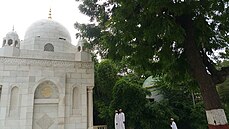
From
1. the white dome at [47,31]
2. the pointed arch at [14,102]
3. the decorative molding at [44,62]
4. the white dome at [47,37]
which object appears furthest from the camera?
the white dome at [47,31]

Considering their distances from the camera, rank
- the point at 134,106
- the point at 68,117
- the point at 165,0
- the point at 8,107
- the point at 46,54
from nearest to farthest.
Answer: the point at 165,0
the point at 8,107
the point at 68,117
the point at 46,54
the point at 134,106

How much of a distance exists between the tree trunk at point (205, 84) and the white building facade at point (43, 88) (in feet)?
20.5

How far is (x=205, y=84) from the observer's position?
5.69 metres

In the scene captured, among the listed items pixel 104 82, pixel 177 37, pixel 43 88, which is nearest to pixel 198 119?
pixel 104 82

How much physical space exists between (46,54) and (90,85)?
9.47 ft

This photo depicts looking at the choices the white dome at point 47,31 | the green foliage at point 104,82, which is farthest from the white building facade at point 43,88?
the green foliage at point 104,82

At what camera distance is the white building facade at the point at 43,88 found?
9.52m

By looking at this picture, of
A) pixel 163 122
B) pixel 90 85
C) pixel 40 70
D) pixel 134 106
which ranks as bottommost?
pixel 163 122

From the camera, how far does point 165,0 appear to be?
4977mm

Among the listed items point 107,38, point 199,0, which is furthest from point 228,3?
point 107,38

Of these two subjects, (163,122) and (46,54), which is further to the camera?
(163,122)

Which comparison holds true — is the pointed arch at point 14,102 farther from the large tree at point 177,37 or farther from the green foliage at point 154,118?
the green foliage at point 154,118

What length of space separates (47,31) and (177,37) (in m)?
10.2

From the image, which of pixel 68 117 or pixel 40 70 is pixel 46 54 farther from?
pixel 68 117
